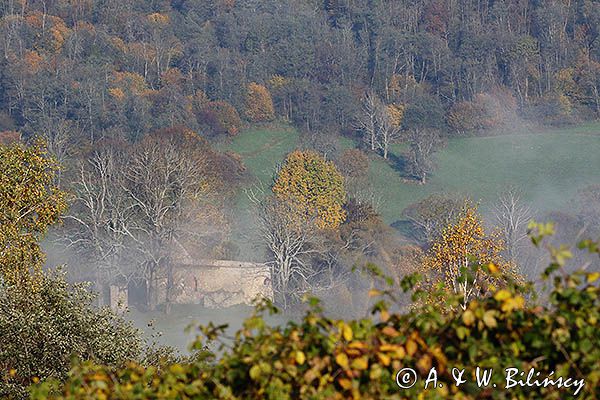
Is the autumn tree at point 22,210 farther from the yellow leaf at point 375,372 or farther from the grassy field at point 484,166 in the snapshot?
the grassy field at point 484,166

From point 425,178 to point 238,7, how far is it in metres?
71.8

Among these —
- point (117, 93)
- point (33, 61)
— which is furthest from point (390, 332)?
point (33, 61)

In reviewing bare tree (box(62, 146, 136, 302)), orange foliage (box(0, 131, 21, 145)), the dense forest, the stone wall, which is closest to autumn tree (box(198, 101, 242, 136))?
the dense forest

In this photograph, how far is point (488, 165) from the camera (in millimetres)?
105312

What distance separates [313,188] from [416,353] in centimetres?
8160

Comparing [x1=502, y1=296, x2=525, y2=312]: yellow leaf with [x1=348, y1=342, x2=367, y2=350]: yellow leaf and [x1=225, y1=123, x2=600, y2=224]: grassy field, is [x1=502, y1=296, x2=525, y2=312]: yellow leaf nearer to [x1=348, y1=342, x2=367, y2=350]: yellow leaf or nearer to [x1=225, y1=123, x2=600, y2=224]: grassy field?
[x1=348, y1=342, x2=367, y2=350]: yellow leaf

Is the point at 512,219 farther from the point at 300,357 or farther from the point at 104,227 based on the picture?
the point at 300,357

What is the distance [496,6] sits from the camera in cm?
15638

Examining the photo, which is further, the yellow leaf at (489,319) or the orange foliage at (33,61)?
the orange foliage at (33,61)

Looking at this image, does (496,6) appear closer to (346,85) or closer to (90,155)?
(346,85)

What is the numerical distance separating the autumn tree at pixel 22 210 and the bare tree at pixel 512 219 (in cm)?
4565

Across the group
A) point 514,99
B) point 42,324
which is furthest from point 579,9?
point 42,324

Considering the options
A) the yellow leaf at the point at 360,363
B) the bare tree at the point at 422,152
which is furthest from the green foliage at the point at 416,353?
the bare tree at the point at 422,152

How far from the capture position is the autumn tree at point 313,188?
259ft
